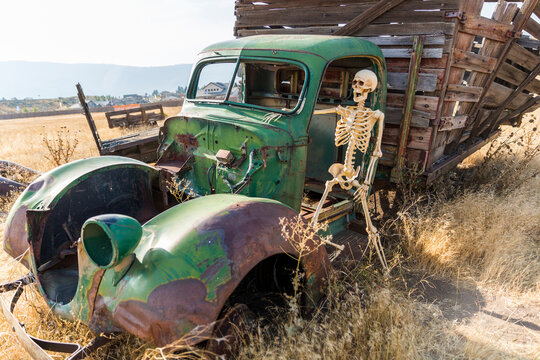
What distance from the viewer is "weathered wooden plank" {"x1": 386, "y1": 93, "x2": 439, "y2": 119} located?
161 inches

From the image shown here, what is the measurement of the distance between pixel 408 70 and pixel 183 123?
272 cm

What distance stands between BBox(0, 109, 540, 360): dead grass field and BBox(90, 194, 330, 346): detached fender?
19cm

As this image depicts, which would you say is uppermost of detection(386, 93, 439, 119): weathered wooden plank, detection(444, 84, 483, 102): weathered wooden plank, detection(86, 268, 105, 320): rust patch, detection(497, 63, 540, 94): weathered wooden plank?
detection(497, 63, 540, 94): weathered wooden plank

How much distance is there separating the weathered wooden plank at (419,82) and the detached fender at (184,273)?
3.00 m

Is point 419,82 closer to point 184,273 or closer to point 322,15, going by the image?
point 322,15

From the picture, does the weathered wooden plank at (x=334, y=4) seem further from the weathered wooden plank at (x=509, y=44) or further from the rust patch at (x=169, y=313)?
the rust patch at (x=169, y=313)

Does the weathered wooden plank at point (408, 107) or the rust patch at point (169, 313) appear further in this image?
the weathered wooden plank at point (408, 107)

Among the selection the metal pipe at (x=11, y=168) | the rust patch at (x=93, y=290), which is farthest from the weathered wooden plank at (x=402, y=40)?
the metal pipe at (x=11, y=168)

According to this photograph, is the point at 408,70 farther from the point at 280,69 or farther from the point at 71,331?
the point at 71,331

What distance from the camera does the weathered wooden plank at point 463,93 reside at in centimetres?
422

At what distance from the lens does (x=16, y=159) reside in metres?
9.17

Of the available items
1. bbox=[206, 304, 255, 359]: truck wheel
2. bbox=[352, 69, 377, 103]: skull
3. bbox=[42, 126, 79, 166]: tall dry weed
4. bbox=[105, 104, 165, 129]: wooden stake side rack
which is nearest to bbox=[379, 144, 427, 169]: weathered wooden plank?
bbox=[352, 69, 377, 103]: skull

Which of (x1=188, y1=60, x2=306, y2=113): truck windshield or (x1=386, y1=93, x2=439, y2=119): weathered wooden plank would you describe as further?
(x1=188, y1=60, x2=306, y2=113): truck windshield

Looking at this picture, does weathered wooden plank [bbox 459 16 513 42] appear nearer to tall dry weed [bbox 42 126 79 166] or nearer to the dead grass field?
the dead grass field
